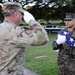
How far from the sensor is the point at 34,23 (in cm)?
326

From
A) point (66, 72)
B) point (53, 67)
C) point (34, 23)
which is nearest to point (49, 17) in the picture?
point (53, 67)

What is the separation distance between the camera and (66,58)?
5.80m

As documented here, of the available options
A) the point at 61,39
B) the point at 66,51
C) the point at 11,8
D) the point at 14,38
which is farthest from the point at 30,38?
the point at 66,51

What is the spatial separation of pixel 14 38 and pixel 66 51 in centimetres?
265

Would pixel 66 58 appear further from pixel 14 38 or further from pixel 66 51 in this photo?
pixel 14 38

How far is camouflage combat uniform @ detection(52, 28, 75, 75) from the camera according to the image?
18.6ft

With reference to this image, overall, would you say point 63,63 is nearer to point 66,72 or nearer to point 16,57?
point 66,72

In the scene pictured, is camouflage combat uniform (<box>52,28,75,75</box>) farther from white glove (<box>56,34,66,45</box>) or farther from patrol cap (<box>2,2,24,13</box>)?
patrol cap (<box>2,2,24,13</box>)

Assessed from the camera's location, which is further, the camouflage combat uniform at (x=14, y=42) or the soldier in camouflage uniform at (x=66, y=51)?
the soldier in camouflage uniform at (x=66, y=51)

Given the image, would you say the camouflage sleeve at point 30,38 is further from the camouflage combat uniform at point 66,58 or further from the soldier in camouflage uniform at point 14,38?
the camouflage combat uniform at point 66,58

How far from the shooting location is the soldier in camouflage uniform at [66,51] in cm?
564

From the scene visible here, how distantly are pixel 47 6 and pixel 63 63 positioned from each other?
3388 centimetres

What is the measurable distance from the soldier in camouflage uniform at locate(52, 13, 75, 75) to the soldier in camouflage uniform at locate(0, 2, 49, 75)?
2.38 metres

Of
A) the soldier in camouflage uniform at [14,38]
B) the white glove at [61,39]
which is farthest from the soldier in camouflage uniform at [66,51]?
the soldier in camouflage uniform at [14,38]
